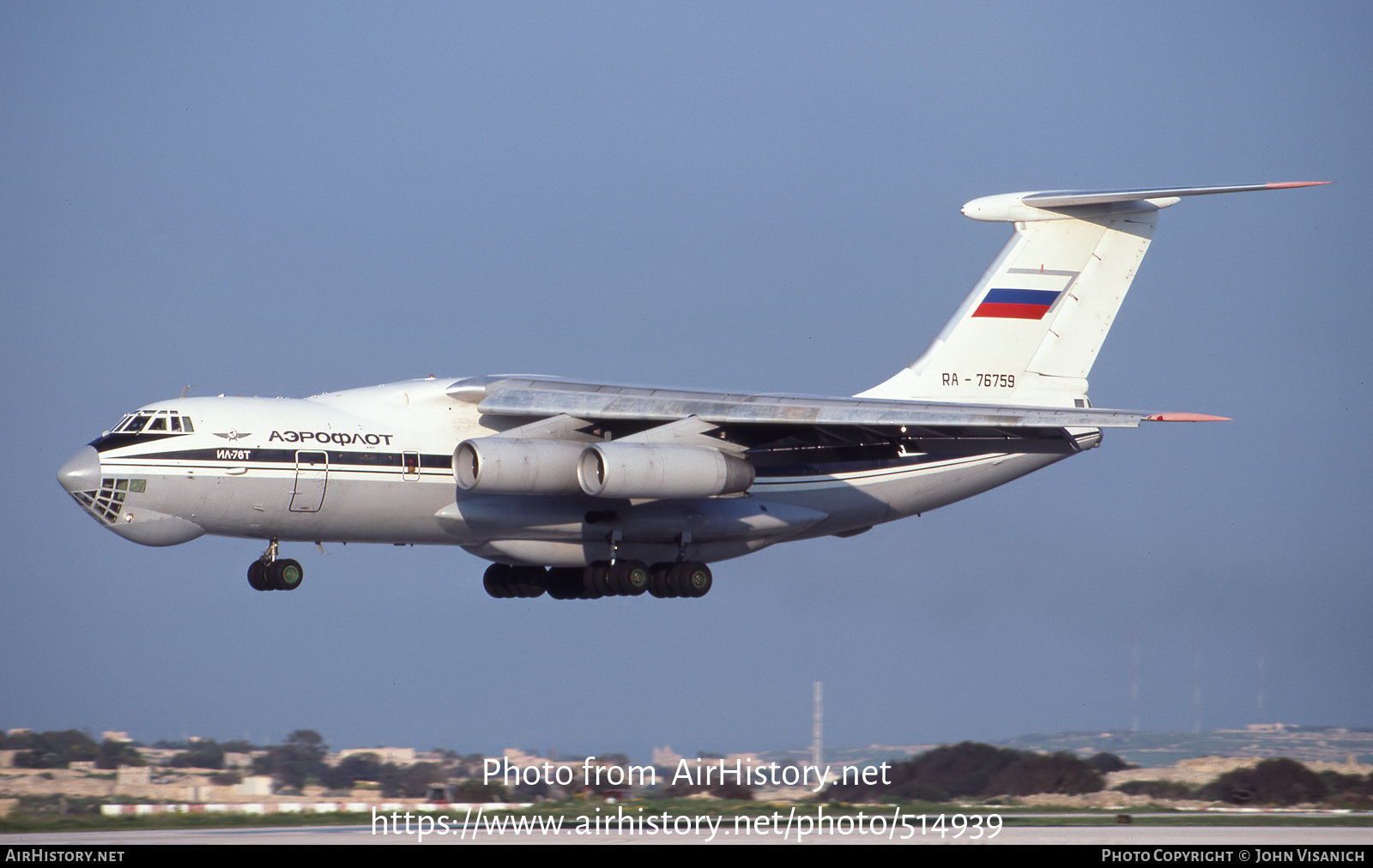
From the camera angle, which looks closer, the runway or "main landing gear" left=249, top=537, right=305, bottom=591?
the runway

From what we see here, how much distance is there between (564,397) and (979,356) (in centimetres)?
496

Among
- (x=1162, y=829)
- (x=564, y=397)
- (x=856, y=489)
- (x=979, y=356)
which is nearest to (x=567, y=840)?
(x=1162, y=829)

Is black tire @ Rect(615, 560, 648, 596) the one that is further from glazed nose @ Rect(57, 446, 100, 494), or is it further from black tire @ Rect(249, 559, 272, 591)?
glazed nose @ Rect(57, 446, 100, 494)

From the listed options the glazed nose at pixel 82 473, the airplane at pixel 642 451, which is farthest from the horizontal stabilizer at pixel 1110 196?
the glazed nose at pixel 82 473

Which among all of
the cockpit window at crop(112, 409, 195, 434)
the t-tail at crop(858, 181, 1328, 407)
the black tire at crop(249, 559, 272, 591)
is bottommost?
the black tire at crop(249, 559, 272, 591)

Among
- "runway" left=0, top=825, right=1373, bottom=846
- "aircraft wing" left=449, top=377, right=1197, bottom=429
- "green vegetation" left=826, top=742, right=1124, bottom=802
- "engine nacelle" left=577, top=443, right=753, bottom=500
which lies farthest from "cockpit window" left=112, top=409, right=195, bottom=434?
"green vegetation" left=826, top=742, right=1124, bottom=802

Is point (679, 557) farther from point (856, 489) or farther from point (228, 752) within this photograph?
point (228, 752)

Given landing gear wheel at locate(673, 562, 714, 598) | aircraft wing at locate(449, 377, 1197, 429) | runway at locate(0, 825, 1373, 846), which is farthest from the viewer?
landing gear wheel at locate(673, 562, 714, 598)

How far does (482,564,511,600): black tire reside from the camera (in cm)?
1736

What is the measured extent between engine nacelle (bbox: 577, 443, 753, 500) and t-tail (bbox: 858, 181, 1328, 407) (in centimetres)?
316

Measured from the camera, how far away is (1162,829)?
11.8 meters

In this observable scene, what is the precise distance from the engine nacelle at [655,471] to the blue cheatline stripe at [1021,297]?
424cm

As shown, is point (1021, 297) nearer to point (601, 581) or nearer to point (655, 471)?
point (655, 471)

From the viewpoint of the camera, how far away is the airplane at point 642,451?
14.5 metres
